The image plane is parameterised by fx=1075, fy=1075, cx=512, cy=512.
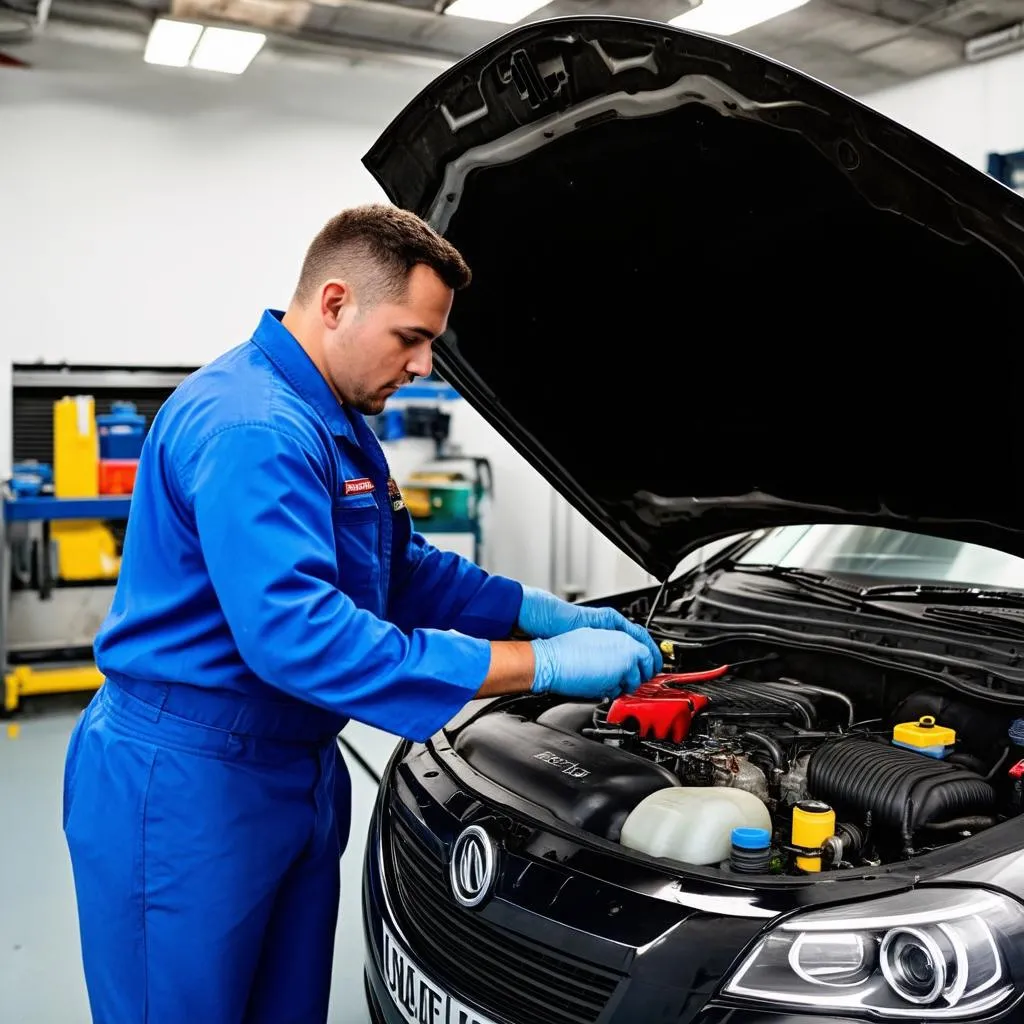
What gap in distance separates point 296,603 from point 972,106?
21.0ft

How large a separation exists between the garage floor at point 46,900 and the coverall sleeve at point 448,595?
1.01m

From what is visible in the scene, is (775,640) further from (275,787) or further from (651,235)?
(275,787)

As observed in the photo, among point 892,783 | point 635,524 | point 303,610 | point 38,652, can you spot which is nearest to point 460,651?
point 303,610

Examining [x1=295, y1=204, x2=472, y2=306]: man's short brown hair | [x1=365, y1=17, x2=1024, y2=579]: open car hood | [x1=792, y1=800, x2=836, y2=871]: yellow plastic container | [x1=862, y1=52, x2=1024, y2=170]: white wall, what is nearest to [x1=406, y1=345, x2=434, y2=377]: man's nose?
[x1=295, y1=204, x2=472, y2=306]: man's short brown hair

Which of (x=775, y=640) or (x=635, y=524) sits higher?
(x=635, y=524)

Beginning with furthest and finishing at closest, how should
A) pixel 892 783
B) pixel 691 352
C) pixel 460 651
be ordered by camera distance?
pixel 691 352, pixel 892 783, pixel 460 651

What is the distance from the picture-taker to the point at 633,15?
5832 mm

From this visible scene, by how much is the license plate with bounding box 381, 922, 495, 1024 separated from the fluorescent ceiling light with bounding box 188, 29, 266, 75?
16.6 feet

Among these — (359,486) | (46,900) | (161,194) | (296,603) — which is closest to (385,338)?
(359,486)

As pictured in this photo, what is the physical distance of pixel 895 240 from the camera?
1.45m

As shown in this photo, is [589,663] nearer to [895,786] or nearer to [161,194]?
[895,786]

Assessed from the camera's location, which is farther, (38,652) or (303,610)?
(38,652)

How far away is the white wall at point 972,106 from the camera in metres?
6.14

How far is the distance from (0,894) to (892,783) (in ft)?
8.38
